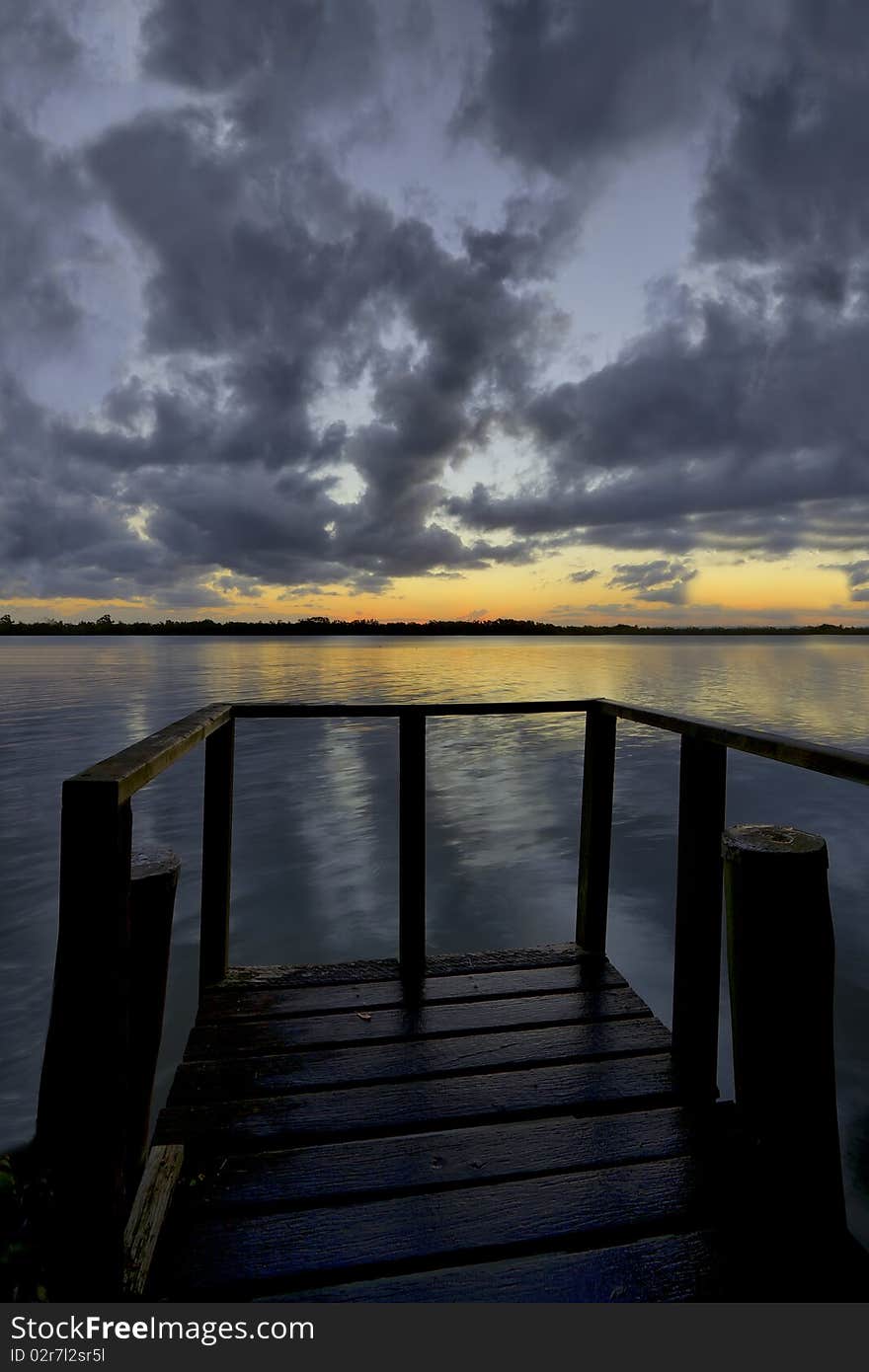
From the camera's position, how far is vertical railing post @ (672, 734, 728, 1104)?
2654 mm

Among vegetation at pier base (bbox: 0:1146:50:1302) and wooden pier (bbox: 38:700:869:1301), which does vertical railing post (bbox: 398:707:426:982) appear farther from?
vegetation at pier base (bbox: 0:1146:50:1302)

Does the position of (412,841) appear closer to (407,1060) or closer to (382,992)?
(382,992)

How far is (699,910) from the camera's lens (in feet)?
8.91

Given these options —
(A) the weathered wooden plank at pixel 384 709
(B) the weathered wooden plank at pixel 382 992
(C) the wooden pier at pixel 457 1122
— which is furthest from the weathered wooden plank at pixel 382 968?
(A) the weathered wooden plank at pixel 384 709

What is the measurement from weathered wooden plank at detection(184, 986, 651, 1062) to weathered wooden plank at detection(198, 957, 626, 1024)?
0.06 metres

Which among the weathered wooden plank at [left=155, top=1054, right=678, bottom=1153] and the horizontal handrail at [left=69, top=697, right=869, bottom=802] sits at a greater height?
the horizontal handrail at [left=69, top=697, right=869, bottom=802]

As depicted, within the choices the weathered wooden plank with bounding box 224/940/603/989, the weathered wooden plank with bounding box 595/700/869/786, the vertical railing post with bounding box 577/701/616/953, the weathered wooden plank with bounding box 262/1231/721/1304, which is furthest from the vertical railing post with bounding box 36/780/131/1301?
the vertical railing post with bounding box 577/701/616/953

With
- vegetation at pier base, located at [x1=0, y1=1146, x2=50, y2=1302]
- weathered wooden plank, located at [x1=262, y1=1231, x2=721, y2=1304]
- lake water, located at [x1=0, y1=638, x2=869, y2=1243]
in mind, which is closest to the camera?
vegetation at pier base, located at [x1=0, y1=1146, x2=50, y2=1302]

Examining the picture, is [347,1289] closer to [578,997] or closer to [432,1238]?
[432,1238]

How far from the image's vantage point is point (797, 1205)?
2076mm

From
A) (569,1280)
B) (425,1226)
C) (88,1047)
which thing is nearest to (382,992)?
(425,1226)

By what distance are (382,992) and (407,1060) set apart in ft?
1.95

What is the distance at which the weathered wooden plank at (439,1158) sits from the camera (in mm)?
2145

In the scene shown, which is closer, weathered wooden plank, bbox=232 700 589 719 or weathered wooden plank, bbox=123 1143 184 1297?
weathered wooden plank, bbox=123 1143 184 1297
